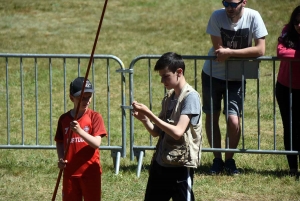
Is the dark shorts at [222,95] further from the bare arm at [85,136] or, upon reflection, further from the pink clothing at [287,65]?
the bare arm at [85,136]

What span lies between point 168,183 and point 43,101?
706cm

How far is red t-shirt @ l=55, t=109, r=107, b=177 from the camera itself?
19.3 feet

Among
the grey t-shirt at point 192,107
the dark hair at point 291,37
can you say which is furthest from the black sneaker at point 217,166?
the grey t-shirt at point 192,107

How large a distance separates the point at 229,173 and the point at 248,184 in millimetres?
372

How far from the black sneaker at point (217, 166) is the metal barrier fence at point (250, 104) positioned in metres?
0.16

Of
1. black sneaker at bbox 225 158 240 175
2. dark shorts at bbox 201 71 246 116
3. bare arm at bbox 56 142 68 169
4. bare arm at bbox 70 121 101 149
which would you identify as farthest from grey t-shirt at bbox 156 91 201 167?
black sneaker at bbox 225 158 240 175

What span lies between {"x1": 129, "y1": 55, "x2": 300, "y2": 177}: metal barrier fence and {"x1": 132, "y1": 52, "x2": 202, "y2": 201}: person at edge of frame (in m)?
2.22

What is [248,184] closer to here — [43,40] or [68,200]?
[68,200]

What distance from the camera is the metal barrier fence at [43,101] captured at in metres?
Result: 8.63

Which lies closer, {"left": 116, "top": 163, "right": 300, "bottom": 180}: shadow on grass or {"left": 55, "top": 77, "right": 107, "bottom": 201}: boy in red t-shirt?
{"left": 55, "top": 77, "right": 107, "bottom": 201}: boy in red t-shirt

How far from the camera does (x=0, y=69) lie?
14.6 metres

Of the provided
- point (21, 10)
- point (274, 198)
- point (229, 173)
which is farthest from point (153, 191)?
point (21, 10)

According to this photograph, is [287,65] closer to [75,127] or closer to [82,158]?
[82,158]

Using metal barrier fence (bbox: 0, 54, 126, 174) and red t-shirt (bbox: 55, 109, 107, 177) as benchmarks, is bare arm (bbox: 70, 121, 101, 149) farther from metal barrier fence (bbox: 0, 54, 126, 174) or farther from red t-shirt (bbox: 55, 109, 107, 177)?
metal barrier fence (bbox: 0, 54, 126, 174)
